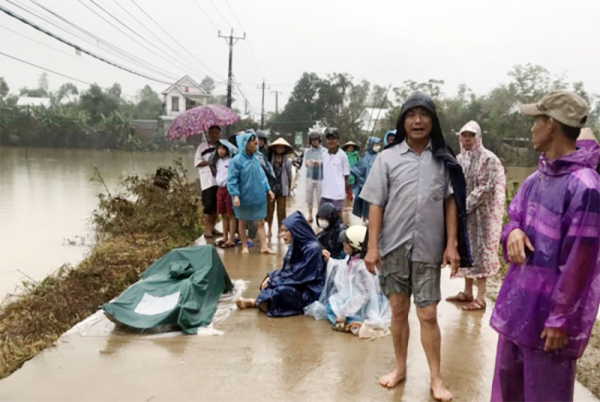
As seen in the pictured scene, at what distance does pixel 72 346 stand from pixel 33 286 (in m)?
3.30

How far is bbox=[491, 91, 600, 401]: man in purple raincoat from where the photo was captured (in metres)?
2.02

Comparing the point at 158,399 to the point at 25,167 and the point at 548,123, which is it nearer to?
the point at 548,123

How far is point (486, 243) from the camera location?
4.68m

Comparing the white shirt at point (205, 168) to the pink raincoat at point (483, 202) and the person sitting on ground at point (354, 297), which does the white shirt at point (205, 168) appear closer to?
the person sitting on ground at point (354, 297)

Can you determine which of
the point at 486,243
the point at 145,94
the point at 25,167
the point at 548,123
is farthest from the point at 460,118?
the point at 145,94

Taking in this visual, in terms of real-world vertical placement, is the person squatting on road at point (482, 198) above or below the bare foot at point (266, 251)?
above

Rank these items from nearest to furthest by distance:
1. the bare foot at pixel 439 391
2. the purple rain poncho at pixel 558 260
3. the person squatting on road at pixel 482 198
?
the purple rain poncho at pixel 558 260
the bare foot at pixel 439 391
the person squatting on road at pixel 482 198

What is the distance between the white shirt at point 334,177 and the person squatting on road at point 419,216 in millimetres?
5133

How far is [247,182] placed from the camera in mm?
6820

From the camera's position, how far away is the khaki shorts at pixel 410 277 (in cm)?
298

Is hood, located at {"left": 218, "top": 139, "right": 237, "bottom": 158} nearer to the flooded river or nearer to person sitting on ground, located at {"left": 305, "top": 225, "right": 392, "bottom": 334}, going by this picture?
person sitting on ground, located at {"left": 305, "top": 225, "right": 392, "bottom": 334}

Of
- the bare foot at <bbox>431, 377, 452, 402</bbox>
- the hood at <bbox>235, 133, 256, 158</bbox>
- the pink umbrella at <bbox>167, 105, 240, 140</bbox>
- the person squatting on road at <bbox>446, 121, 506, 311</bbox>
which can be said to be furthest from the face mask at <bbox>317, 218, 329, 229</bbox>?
the pink umbrella at <bbox>167, 105, 240, 140</bbox>

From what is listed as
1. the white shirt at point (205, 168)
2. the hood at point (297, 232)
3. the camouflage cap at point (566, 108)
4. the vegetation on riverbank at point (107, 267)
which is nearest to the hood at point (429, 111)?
the camouflage cap at point (566, 108)

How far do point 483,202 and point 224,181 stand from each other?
3.89 m
